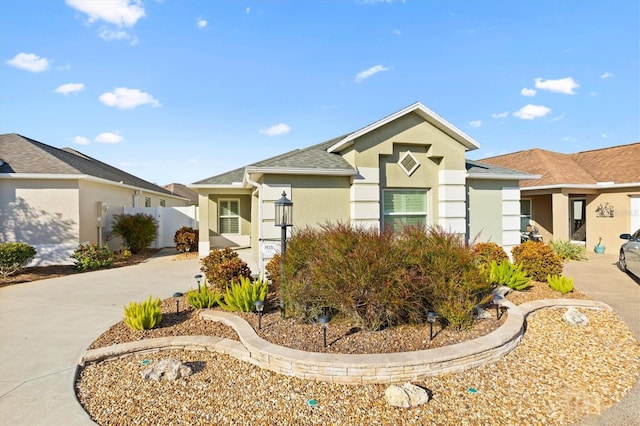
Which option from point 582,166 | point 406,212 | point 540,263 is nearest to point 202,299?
point 406,212

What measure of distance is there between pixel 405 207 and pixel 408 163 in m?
1.38

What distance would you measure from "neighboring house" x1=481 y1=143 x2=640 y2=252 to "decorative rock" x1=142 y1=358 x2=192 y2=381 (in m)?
16.6

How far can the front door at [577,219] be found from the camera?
16328 millimetres

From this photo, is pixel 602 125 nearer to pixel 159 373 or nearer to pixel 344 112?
pixel 344 112

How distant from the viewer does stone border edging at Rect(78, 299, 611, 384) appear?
3.86 metres

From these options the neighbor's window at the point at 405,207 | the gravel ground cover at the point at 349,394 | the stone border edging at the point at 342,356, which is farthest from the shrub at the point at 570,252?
the stone border edging at the point at 342,356

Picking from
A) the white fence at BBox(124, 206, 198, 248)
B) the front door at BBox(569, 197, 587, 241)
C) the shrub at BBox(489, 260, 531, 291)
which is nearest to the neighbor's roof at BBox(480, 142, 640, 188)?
the front door at BBox(569, 197, 587, 241)

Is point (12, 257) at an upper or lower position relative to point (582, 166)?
lower

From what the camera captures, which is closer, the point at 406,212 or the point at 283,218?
the point at 283,218

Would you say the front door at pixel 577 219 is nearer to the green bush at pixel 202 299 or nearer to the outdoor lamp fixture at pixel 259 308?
the outdoor lamp fixture at pixel 259 308

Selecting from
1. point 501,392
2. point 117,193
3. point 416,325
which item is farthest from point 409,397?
point 117,193

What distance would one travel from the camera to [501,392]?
376cm

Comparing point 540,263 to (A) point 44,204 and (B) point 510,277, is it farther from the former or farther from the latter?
(A) point 44,204

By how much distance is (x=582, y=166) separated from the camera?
17344mm
